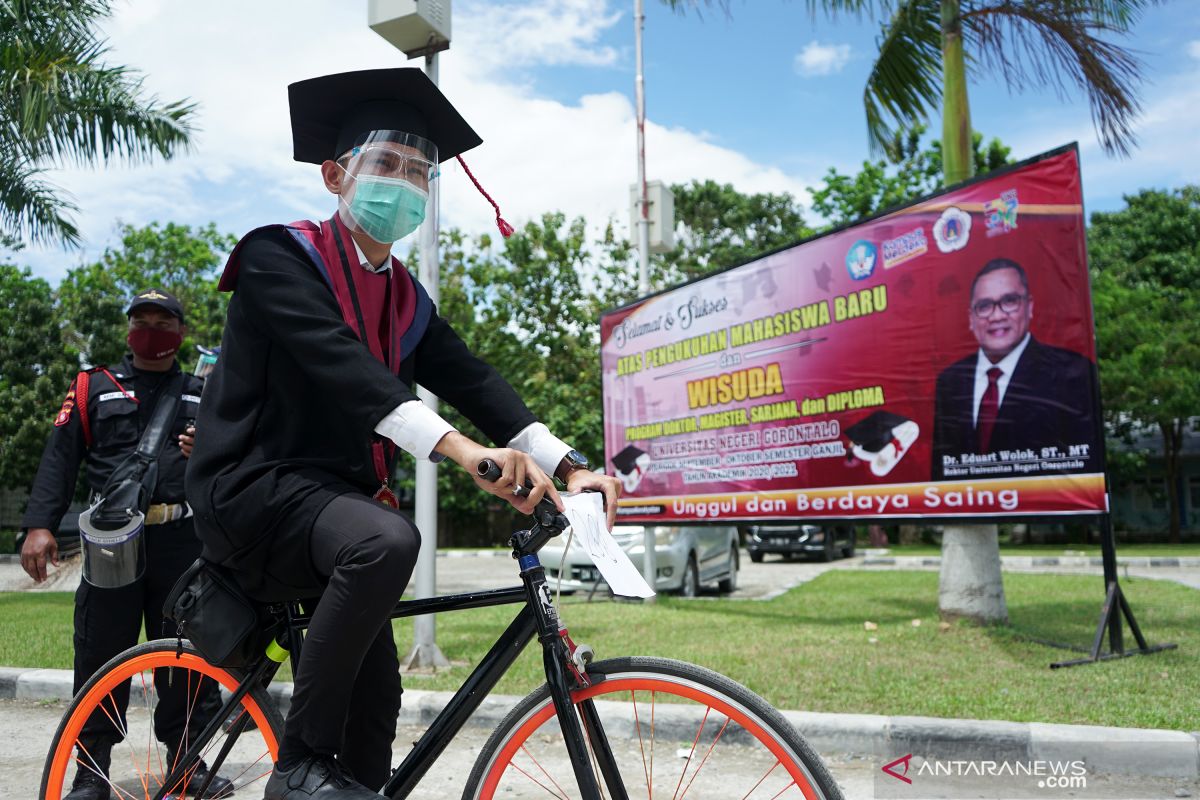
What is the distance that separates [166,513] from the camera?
3.85 metres

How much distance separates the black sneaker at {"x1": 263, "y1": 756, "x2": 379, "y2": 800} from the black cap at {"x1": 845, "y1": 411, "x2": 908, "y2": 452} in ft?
20.3

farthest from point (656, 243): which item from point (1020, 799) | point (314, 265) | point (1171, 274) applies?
point (1171, 274)

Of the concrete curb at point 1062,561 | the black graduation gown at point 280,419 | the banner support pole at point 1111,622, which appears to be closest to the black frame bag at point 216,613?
the black graduation gown at point 280,419

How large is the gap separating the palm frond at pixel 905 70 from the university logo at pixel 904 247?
2427 mm

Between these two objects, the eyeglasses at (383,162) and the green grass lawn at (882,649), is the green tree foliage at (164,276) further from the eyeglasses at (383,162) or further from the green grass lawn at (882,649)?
the eyeglasses at (383,162)

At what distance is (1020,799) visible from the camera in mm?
3539

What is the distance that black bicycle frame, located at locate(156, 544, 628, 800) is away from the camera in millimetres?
1946

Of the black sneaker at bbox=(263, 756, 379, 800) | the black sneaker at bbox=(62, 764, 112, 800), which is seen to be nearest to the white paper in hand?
the black sneaker at bbox=(263, 756, 379, 800)

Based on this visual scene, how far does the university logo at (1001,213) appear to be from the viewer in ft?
21.4

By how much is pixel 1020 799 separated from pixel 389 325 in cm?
301

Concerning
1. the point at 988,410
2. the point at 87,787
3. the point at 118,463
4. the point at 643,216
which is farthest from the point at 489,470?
the point at 643,216

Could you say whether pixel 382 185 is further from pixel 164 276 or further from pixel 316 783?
pixel 164 276

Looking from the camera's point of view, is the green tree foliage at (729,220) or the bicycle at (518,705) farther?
the green tree foliage at (729,220)

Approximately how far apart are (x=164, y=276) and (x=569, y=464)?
2950 centimetres
